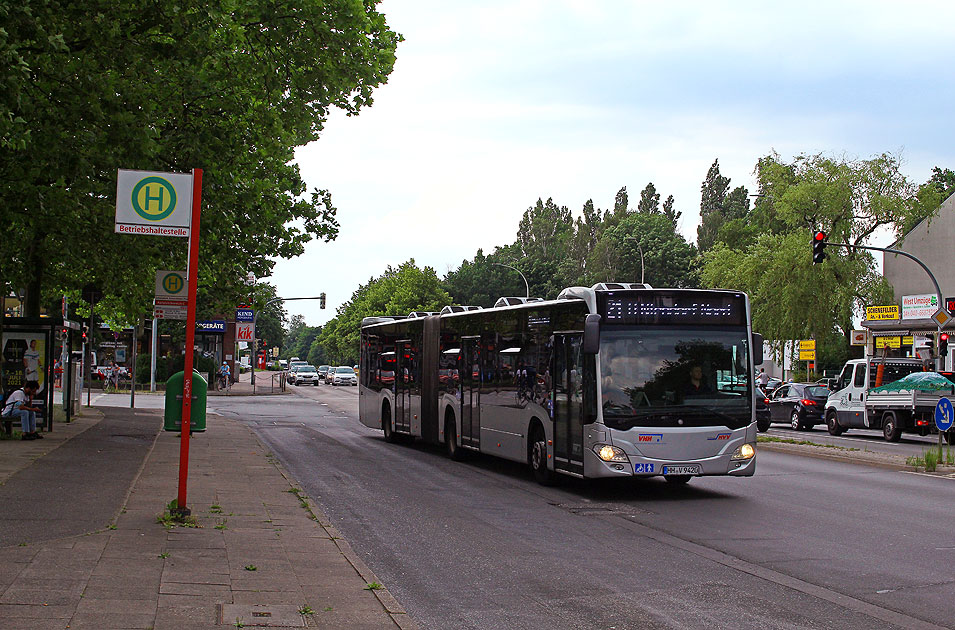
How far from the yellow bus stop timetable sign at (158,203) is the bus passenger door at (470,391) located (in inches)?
366

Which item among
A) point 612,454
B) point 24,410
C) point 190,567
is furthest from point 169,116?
point 190,567

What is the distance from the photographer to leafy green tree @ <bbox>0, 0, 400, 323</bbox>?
14391 millimetres

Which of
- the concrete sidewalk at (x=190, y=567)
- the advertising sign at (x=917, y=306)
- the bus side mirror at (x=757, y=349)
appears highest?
the advertising sign at (x=917, y=306)

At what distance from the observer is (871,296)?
50875 millimetres

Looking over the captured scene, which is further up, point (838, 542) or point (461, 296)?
point (461, 296)

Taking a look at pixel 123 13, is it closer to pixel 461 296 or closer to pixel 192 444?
pixel 192 444

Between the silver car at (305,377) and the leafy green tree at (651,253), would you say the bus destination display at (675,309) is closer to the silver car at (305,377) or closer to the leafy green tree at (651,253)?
the silver car at (305,377)

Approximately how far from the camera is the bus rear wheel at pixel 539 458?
15.5m

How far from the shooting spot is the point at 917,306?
2152 inches

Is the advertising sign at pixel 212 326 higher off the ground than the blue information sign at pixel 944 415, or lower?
higher

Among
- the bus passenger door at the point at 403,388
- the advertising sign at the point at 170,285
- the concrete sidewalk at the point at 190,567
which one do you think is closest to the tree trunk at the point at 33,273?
the advertising sign at the point at 170,285

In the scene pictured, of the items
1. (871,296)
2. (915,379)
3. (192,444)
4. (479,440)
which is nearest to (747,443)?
(479,440)

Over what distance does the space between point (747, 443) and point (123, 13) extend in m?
10.4

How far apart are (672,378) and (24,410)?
1199 centimetres
